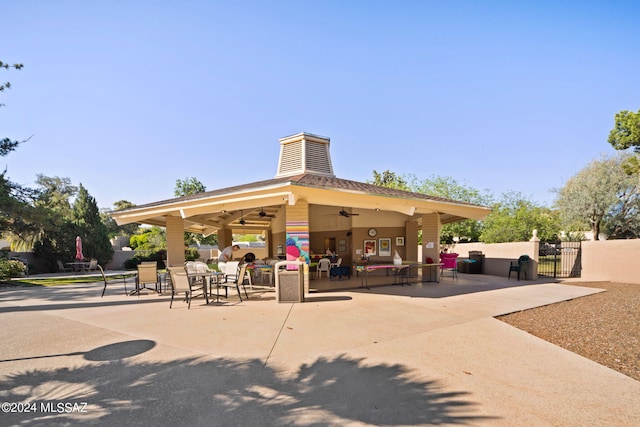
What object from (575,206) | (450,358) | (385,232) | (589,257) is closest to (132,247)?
(385,232)

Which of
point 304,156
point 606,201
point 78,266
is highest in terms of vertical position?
point 304,156

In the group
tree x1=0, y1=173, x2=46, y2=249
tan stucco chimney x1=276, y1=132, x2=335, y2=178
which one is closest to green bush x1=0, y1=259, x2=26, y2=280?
tree x1=0, y1=173, x2=46, y2=249

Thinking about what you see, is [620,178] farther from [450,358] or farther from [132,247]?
[132,247]

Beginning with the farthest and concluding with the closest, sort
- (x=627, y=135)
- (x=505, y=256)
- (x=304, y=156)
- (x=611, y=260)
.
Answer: (x=627, y=135) → (x=505, y=256) → (x=304, y=156) → (x=611, y=260)

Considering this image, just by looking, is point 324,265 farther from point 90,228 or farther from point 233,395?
point 90,228

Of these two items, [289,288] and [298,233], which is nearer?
[289,288]

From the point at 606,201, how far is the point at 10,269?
3862 cm

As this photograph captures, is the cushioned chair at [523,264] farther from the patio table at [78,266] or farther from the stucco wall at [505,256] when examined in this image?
the patio table at [78,266]

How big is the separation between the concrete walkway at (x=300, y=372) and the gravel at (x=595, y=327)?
0.45 metres

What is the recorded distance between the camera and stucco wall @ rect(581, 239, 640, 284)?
1157 centimetres

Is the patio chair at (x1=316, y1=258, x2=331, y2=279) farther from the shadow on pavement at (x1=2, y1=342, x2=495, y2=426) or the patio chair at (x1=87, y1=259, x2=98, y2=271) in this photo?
the patio chair at (x1=87, y1=259, x2=98, y2=271)

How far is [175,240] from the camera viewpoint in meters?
10.8

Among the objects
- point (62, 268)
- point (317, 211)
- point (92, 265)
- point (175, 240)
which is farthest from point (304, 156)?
point (62, 268)

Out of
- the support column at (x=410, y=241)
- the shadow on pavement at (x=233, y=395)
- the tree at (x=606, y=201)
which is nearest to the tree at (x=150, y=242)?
the support column at (x=410, y=241)
